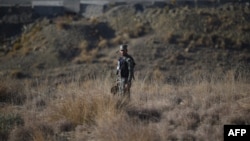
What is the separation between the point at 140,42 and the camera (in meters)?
41.4

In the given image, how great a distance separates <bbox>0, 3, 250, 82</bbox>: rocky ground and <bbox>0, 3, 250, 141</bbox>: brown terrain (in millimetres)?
104

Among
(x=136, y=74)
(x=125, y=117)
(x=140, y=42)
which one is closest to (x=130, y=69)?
(x=125, y=117)

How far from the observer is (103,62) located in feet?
125

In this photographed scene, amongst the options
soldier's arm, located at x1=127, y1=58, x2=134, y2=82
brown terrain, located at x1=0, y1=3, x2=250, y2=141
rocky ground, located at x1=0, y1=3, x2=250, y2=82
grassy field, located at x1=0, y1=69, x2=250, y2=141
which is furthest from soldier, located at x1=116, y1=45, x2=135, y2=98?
rocky ground, located at x1=0, y1=3, x2=250, y2=82

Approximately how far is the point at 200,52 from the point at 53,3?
2396cm

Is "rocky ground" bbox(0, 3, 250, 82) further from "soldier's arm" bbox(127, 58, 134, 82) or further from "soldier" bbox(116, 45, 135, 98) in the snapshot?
"soldier's arm" bbox(127, 58, 134, 82)

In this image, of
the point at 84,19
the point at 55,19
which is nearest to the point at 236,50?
the point at 84,19

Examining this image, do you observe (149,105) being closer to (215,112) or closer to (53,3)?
(215,112)

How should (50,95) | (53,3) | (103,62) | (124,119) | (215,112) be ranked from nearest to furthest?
(124,119) < (215,112) < (50,95) < (103,62) < (53,3)

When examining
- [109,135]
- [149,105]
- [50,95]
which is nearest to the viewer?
[109,135]

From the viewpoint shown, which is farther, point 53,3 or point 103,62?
point 53,3

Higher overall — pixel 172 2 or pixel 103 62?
pixel 172 2

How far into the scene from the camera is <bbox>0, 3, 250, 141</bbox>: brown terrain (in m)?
8.12

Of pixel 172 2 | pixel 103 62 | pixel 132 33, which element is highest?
pixel 172 2
